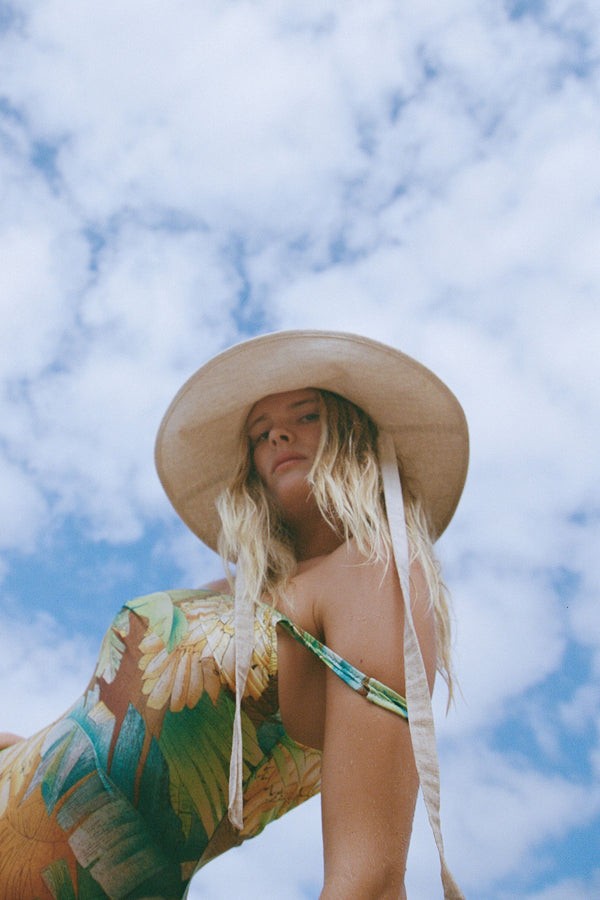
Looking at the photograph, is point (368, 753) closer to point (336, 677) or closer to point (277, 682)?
point (336, 677)

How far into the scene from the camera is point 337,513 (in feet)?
8.62

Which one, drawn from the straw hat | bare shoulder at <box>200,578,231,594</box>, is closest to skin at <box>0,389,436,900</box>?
the straw hat

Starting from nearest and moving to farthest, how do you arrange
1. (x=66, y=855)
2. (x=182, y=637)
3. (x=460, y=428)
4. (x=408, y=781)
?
(x=408, y=781)
(x=66, y=855)
(x=182, y=637)
(x=460, y=428)

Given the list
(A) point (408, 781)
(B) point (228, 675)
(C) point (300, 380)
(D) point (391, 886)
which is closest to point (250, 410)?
(C) point (300, 380)

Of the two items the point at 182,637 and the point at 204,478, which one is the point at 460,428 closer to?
the point at 204,478

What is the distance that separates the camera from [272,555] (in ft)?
8.81

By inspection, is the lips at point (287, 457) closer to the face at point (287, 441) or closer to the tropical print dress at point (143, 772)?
the face at point (287, 441)

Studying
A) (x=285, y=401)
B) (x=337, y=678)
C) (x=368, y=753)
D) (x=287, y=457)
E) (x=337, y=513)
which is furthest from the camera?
(x=285, y=401)

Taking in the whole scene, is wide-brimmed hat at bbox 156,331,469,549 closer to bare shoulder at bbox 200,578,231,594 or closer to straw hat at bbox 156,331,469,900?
straw hat at bbox 156,331,469,900

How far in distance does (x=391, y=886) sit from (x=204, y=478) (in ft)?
5.19

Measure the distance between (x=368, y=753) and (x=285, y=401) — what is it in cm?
123

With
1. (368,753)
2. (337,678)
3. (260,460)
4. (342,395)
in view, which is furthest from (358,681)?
(342,395)

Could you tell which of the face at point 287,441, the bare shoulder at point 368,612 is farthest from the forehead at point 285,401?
the bare shoulder at point 368,612

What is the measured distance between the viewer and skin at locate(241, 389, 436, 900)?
1.90 m
